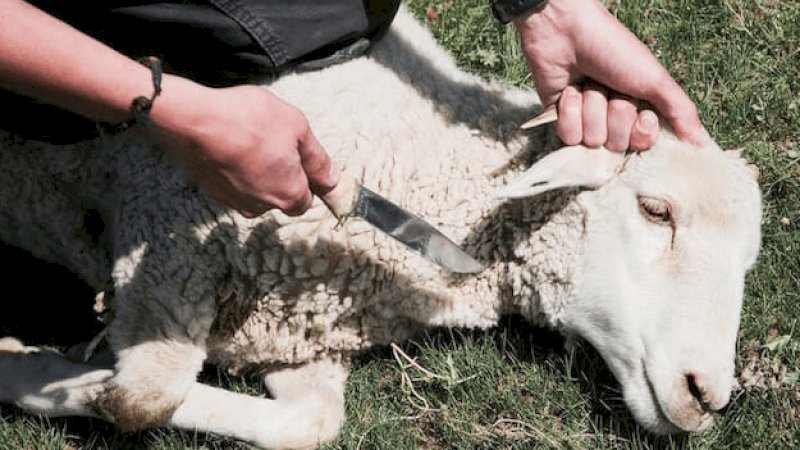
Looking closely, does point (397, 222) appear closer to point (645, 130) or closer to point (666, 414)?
point (645, 130)

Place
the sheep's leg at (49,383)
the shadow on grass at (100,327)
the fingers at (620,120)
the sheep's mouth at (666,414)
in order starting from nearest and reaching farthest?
1. the fingers at (620,120)
2. the sheep's mouth at (666,414)
3. the sheep's leg at (49,383)
4. the shadow on grass at (100,327)

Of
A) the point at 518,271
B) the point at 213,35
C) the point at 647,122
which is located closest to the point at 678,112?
the point at 647,122

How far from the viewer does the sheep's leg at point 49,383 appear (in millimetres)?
3691

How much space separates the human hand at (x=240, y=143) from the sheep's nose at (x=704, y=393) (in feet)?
4.35

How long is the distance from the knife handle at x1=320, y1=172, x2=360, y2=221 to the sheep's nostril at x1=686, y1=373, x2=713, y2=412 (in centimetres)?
115

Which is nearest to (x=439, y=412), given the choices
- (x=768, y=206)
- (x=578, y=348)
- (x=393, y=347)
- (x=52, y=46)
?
(x=393, y=347)

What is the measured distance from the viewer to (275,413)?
3.77 meters

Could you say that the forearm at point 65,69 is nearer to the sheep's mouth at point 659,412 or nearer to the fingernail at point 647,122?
the fingernail at point 647,122

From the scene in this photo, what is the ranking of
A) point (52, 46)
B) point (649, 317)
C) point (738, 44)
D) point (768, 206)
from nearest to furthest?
point (52, 46) < point (649, 317) < point (768, 206) < point (738, 44)

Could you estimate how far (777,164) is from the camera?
4648 mm

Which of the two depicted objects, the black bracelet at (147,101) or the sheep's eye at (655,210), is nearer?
the black bracelet at (147,101)

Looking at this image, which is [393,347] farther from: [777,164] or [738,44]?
[738,44]

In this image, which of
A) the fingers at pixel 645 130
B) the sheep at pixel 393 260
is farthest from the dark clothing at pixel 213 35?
the fingers at pixel 645 130

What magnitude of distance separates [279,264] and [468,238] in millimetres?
608
